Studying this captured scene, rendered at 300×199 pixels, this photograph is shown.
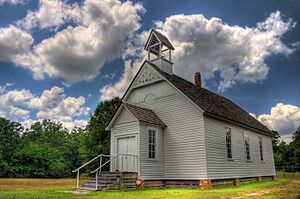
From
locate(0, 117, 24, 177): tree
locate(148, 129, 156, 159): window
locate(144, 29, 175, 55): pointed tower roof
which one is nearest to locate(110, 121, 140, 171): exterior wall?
locate(148, 129, 156, 159): window

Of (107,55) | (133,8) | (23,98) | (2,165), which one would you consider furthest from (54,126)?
(133,8)

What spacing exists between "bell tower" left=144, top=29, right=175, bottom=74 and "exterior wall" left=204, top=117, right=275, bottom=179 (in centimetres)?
553

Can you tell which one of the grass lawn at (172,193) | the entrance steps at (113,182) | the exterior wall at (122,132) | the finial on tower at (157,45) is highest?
the finial on tower at (157,45)

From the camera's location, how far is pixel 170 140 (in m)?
18.1

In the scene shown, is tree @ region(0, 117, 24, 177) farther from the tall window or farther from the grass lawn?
the tall window

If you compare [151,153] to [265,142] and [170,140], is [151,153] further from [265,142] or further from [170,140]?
[265,142]

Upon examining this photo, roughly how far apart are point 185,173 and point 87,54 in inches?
402

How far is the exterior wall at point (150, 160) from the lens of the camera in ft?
54.4

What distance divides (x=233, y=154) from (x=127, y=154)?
24.1 feet

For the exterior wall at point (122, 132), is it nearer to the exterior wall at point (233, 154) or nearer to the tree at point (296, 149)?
the exterior wall at point (233, 154)

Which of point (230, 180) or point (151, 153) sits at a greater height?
point (151, 153)

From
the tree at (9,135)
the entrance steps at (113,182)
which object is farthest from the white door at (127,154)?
the tree at (9,135)

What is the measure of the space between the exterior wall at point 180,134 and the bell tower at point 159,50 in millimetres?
1983

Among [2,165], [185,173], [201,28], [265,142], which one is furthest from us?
[2,165]
